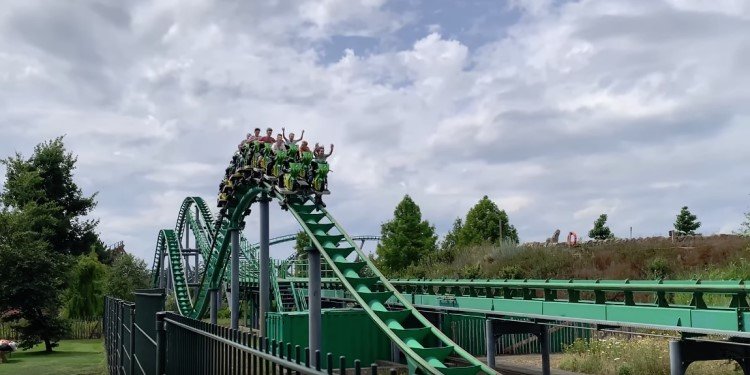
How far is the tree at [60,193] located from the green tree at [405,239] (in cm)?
1959

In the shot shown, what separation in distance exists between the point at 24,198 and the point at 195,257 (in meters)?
9.33

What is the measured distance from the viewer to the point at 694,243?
33969 millimetres

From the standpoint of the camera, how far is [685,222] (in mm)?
57094

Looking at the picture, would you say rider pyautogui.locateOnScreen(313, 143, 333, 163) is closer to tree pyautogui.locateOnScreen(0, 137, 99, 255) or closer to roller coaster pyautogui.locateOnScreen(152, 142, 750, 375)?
roller coaster pyautogui.locateOnScreen(152, 142, 750, 375)

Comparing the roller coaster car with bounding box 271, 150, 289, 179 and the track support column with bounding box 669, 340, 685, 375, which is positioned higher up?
the roller coaster car with bounding box 271, 150, 289, 179

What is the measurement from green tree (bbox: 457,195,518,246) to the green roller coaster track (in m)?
22.5

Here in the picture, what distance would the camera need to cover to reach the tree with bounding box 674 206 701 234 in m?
56.7

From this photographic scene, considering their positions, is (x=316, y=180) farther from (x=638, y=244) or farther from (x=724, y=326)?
(x=638, y=244)

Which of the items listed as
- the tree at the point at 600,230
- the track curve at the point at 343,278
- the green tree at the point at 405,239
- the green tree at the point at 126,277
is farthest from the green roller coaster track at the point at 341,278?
the tree at the point at 600,230

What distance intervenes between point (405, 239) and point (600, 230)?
18629mm

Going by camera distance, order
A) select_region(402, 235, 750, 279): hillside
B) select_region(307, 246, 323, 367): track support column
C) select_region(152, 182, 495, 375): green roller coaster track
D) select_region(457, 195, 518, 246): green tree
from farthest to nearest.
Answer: select_region(457, 195, 518, 246): green tree → select_region(402, 235, 750, 279): hillside → select_region(307, 246, 323, 367): track support column → select_region(152, 182, 495, 375): green roller coaster track

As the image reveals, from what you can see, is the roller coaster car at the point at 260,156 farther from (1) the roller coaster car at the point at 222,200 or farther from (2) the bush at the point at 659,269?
(2) the bush at the point at 659,269

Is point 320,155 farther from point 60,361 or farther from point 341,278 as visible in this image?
point 60,361

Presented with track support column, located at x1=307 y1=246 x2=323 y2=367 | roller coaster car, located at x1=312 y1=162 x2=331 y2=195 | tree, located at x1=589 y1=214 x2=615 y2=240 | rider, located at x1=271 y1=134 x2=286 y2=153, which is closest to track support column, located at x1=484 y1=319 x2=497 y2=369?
track support column, located at x1=307 y1=246 x2=323 y2=367
